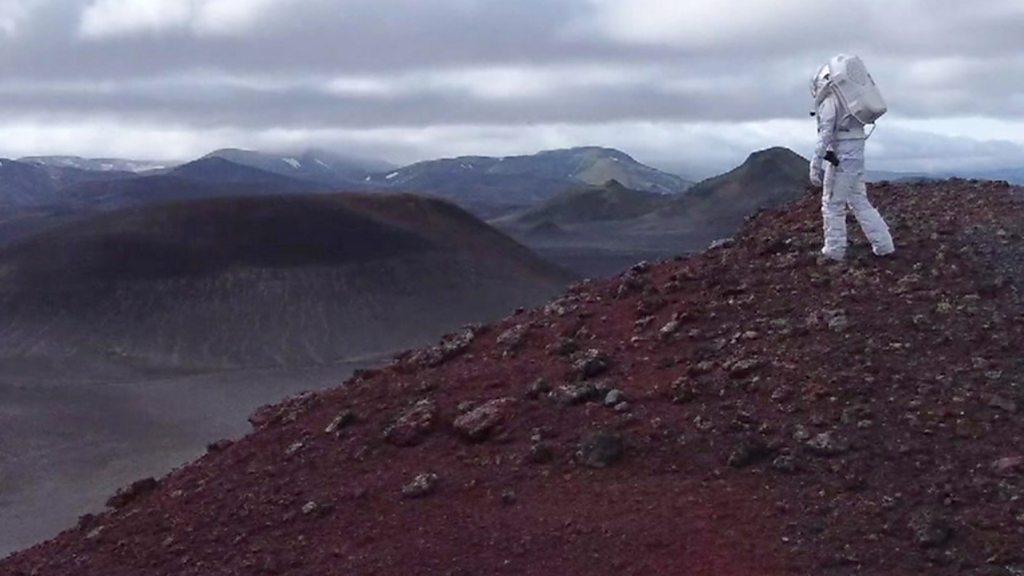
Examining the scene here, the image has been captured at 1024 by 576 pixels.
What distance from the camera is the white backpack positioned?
9.85 m

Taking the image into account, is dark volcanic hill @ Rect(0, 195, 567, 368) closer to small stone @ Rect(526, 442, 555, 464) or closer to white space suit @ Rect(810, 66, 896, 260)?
white space suit @ Rect(810, 66, 896, 260)

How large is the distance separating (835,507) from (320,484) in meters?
3.29

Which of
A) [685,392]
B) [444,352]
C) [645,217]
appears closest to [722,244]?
[444,352]

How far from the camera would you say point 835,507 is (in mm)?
6805

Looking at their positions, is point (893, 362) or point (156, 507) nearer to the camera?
point (893, 362)

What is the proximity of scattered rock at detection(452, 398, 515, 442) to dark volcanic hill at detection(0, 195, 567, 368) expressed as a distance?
26.9m

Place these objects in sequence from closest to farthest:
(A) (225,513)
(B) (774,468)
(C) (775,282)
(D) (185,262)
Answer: (B) (774,468) < (A) (225,513) < (C) (775,282) < (D) (185,262)

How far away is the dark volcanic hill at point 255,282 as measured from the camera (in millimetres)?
37094

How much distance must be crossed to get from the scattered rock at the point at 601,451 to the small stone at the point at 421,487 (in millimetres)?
871

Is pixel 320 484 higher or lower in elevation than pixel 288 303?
higher

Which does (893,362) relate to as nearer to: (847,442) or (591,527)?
(847,442)

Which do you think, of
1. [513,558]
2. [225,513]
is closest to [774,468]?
[513,558]

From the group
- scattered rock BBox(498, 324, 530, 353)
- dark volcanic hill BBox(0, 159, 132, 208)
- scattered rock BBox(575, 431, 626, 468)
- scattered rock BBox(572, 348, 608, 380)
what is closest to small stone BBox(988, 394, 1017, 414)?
scattered rock BBox(575, 431, 626, 468)

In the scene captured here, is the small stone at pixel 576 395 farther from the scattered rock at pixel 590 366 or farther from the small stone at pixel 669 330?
the small stone at pixel 669 330
